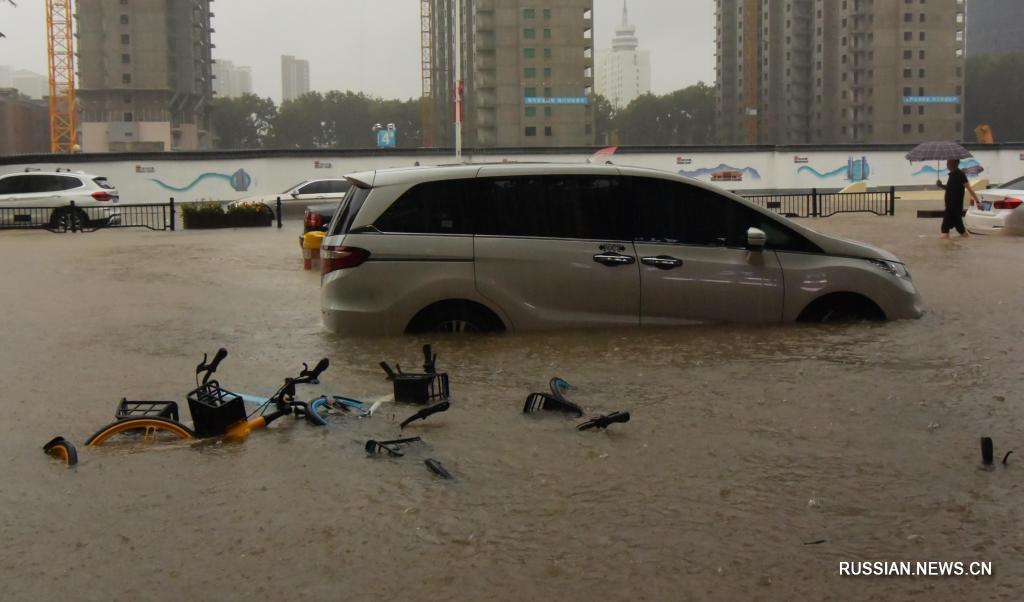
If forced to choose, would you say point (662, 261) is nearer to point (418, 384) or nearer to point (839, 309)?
point (839, 309)

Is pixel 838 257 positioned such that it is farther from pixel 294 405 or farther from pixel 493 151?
pixel 493 151

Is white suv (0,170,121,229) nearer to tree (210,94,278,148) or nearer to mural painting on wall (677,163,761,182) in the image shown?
mural painting on wall (677,163,761,182)

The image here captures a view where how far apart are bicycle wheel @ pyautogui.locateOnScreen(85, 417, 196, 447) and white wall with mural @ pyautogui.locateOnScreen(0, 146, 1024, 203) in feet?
112

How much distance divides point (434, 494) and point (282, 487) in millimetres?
775

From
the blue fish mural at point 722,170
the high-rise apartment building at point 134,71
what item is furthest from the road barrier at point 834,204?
the high-rise apartment building at point 134,71


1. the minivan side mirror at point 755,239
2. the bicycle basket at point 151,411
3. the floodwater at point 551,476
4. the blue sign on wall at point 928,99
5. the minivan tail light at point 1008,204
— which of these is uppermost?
the blue sign on wall at point 928,99

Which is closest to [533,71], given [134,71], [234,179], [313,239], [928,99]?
[134,71]

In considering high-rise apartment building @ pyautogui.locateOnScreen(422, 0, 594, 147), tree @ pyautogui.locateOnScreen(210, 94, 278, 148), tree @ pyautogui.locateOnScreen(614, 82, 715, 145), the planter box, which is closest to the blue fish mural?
the planter box

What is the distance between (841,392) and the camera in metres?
7.61

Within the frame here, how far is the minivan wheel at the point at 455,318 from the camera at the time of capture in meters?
9.66

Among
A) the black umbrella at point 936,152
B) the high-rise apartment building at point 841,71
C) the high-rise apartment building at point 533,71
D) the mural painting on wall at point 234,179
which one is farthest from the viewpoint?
the high-rise apartment building at point 841,71

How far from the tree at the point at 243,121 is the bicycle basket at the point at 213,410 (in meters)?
137

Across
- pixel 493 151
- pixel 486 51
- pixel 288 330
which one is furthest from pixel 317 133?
pixel 288 330

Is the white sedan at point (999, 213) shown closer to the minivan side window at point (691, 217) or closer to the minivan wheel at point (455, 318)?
the minivan side window at point (691, 217)
